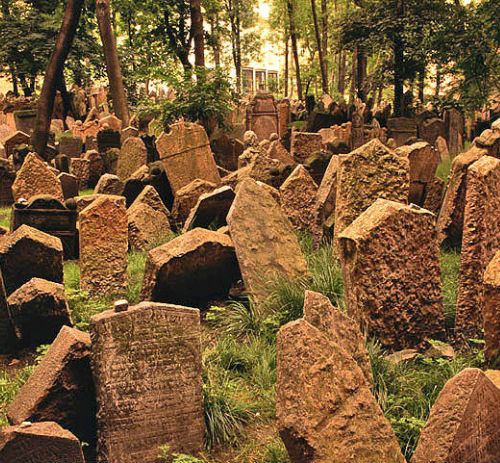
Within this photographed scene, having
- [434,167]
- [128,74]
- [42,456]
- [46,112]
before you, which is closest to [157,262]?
[42,456]

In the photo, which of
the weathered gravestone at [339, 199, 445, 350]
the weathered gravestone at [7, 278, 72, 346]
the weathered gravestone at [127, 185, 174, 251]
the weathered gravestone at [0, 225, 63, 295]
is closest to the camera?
the weathered gravestone at [339, 199, 445, 350]

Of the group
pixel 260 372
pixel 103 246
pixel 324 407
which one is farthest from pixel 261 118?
pixel 324 407

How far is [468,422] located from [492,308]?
1177mm

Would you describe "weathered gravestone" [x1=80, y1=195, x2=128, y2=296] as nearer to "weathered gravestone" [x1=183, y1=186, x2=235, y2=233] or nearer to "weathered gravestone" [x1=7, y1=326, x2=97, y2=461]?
"weathered gravestone" [x1=183, y1=186, x2=235, y2=233]

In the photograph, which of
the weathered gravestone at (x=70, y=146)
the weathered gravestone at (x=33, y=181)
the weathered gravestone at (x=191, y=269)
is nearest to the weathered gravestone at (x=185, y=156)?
the weathered gravestone at (x=33, y=181)

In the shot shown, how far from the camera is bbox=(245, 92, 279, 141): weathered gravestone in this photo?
17.6 metres

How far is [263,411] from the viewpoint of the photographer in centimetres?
400

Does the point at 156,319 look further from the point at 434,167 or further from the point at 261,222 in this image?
the point at 434,167

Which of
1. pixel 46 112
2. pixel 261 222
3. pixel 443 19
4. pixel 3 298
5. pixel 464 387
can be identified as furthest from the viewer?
pixel 443 19

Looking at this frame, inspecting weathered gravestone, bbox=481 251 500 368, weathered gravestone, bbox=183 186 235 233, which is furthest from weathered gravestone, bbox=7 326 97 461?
weathered gravestone, bbox=183 186 235 233

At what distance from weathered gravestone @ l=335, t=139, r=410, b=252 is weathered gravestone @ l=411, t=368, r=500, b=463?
11.1 feet

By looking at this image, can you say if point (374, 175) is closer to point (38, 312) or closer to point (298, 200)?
point (298, 200)

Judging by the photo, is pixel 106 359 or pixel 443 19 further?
pixel 443 19

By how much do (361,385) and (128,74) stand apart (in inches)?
942
